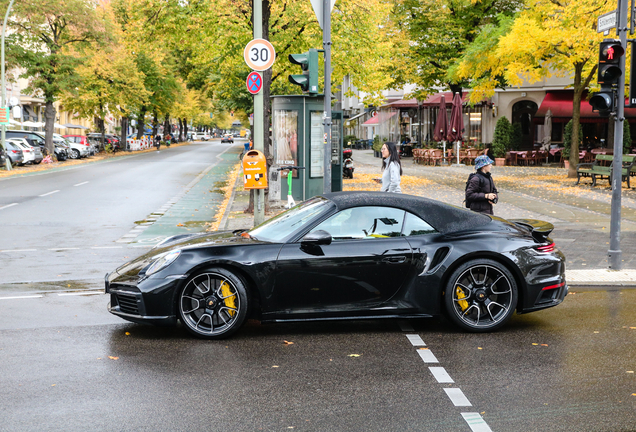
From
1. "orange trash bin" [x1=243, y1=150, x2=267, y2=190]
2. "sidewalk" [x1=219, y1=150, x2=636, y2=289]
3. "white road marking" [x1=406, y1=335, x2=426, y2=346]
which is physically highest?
"orange trash bin" [x1=243, y1=150, x2=267, y2=190]

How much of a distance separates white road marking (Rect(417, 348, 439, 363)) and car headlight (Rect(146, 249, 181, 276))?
228 centimetres

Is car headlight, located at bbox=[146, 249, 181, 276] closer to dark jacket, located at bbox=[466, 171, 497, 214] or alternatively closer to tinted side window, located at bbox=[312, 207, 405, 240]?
tinted side window, located at bbox=[312, 207, 405, 240]

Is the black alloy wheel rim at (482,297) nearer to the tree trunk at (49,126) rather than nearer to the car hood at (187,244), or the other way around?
the car hood at (187,244)

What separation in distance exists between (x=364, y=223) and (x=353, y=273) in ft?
1.66

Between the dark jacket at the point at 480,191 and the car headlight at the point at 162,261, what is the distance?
4.42 meters

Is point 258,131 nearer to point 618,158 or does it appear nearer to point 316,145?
point 618,158

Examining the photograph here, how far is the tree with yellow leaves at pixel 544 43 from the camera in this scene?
72.8 ft

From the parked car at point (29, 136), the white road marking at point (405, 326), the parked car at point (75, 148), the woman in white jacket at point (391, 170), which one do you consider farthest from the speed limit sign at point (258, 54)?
the parked car at point (75, 148)

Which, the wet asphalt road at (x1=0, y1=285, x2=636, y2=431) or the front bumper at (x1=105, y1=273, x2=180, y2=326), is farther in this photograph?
the front bumper at (x1=105, y1=273, x2=180, y2=326)

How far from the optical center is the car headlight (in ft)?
20.5

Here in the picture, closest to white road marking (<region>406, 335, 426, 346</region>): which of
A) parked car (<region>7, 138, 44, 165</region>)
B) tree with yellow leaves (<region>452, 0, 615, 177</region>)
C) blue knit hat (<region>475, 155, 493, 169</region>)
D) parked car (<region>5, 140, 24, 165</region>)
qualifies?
blue knit hat (<region>475, 155, 493, 169</region>)

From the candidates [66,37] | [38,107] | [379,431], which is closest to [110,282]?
[379,431]

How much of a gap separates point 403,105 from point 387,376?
1766 inches

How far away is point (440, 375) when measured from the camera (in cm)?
526
